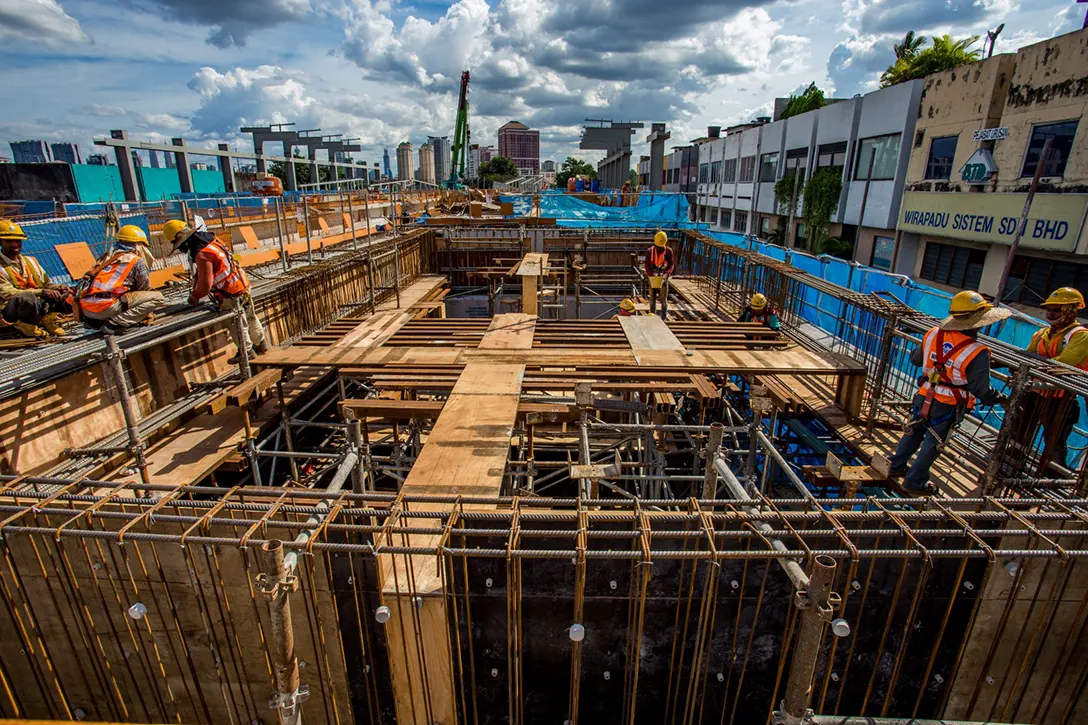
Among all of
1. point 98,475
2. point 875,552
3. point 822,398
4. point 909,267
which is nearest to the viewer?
point 875,552

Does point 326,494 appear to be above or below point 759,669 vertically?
above

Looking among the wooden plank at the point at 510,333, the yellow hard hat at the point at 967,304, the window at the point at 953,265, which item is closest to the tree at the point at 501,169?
the window at the point at 953,265

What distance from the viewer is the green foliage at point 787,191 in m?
35.4

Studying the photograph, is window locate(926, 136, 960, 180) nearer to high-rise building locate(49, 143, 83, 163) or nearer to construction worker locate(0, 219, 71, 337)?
construction worker locate(0, 219, 71, 337)

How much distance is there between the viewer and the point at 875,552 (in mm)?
2816

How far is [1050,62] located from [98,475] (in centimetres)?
2862

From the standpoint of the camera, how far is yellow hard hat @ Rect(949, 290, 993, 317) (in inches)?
216

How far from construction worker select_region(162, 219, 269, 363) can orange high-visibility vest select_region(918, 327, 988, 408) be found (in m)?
9.04

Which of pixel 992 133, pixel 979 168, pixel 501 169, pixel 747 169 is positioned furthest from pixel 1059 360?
pixel 501 169

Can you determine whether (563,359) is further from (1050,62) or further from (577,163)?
(577,163)

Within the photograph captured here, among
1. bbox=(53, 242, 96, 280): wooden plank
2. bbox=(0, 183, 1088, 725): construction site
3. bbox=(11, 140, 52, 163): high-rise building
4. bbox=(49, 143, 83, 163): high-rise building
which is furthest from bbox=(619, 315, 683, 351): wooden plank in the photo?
bbox=(11, 140, 52, 163): high-rise building

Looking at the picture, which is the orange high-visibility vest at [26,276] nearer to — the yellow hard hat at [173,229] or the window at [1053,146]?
the yellow hard hat at [173,229]

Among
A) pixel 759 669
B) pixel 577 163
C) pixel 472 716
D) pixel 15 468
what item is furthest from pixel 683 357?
pixel 577 163

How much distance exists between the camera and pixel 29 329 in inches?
281
